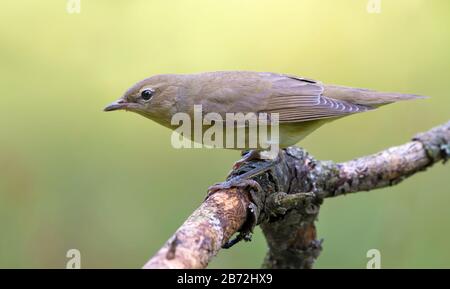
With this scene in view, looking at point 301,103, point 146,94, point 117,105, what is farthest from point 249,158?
point 117,105

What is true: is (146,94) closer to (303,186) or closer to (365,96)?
(303,186)

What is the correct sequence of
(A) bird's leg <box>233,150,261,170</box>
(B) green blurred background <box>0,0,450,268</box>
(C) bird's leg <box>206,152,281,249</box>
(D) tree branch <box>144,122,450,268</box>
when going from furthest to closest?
1. (B) green blurred background <box>0,0,450,268</box>
2. (A) bird's leg <box>233,150,261,170</box>
3. (D) tree branch <box>144,122,450,268</box>
4. (C) bird's leg <box>206,152,281,249</box>

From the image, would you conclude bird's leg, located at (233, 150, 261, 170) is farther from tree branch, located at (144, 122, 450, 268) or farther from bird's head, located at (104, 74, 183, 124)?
bird's head, located at (104, 74, 183, 124)

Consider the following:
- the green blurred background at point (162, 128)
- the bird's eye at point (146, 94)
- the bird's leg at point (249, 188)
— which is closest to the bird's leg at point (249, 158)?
the bird's leg at point (249, 188)

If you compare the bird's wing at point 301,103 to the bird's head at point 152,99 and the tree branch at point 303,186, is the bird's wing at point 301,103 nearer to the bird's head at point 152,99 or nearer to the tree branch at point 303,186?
the tree branch at point 303,186

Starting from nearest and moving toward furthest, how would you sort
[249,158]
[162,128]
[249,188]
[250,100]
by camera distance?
[249,188], [250,100], [249,158], [162,128]

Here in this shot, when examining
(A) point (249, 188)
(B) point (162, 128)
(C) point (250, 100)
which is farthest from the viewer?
(B) point (162, 128)

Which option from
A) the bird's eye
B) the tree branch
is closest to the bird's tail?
the tree branch

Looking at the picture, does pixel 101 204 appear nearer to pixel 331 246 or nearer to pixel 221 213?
pixel 331 246
